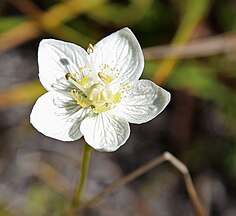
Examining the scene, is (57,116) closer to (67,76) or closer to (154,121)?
(67,76)

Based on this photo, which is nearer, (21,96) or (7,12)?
(21,96)

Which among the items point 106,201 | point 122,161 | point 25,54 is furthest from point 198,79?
point 25,54

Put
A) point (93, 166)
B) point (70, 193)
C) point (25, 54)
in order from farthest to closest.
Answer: point (25, 54)
point (93, 166)
point (70, 193)

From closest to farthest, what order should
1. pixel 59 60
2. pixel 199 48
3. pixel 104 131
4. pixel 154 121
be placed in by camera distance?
pixel 104 131, pixel 59 60, pixel 199 48, pixel 154 121

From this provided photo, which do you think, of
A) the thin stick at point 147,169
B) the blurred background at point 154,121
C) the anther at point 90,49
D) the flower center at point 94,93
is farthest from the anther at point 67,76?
the blurred background at point 154,121

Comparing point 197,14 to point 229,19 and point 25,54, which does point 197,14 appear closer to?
point 229,19

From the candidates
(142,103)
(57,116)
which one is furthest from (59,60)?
(142,103)

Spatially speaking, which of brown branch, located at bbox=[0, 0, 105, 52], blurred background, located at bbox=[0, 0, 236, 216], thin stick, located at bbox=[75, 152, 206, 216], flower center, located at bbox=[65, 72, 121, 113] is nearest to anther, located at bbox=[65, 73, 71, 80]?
flower center, located at bbox=[65, 72, 121, 113]

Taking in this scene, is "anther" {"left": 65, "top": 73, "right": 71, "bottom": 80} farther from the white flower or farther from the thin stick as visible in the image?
the thin stick
